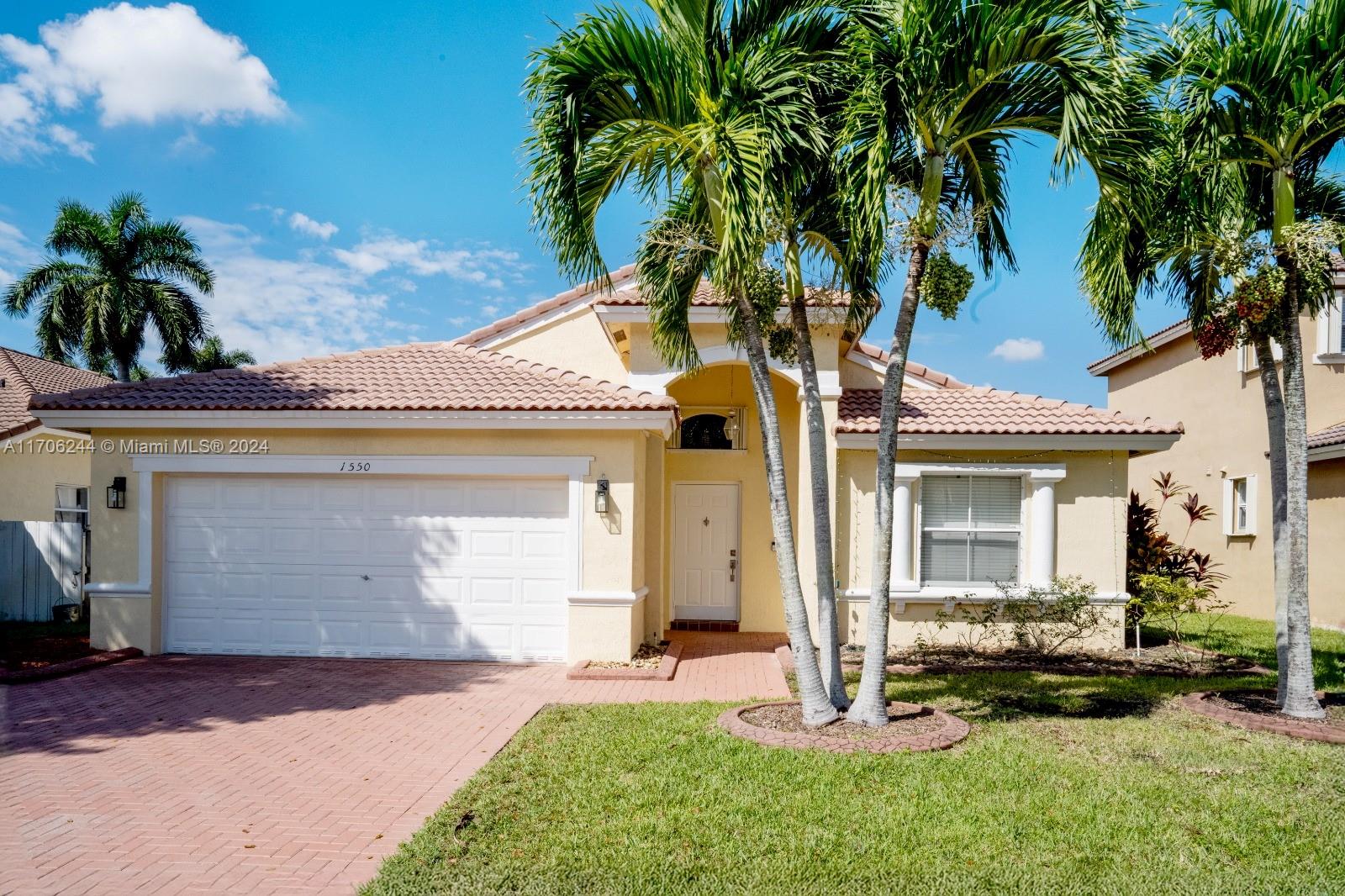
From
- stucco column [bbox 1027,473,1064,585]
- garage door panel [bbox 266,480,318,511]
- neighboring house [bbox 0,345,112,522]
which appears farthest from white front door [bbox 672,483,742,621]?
neighboring house [bbox 0,345,112,522]

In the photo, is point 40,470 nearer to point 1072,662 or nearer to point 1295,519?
point 1072,662

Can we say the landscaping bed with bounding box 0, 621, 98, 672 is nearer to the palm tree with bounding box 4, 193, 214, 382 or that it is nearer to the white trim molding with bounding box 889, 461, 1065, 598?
the white trim molding with bounding box 889, 461, 1065, 598

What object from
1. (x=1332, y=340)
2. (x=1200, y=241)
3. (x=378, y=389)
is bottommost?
(x=378, y=389)

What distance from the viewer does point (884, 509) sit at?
25.1 ft

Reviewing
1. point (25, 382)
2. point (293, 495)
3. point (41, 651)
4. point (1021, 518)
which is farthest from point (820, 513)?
point (25, 382)

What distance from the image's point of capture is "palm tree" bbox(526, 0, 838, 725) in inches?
275

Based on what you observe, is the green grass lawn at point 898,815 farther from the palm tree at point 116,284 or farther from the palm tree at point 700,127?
Answer: the palm tree at point 116,284

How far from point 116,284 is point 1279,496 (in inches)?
1224

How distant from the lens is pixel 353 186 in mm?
13492

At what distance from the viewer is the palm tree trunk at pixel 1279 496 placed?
852cm

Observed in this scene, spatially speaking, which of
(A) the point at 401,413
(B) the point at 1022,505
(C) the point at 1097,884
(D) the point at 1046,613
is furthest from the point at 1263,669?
(A) the point at 401,413

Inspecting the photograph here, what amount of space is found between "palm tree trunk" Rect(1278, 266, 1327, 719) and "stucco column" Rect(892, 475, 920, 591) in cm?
494

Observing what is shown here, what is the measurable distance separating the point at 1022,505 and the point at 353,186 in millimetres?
11293

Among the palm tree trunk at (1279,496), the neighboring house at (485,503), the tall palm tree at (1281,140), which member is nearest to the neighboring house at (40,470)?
the neighboring house at (485,503)
